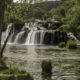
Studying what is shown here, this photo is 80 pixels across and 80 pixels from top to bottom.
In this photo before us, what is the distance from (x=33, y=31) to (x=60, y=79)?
50274 mm

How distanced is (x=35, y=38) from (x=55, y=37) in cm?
528

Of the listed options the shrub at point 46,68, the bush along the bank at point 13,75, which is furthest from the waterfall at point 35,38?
the bush along the bank at point 13,75

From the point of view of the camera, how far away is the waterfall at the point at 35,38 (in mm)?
64438

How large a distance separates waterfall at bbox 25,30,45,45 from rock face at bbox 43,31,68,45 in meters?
1.15

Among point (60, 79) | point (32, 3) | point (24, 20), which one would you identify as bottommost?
point (60, 79)

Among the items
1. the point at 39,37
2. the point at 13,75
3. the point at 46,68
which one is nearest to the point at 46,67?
the point at 46,68

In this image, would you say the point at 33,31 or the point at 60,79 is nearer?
the point at 60,79

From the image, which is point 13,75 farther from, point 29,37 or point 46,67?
point 29,37

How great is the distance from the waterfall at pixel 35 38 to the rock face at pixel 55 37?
3.78ft

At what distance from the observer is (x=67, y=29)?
204 feet

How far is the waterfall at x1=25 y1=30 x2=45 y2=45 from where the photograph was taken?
64.4 m

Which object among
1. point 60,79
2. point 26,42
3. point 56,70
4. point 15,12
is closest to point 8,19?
point 15,12

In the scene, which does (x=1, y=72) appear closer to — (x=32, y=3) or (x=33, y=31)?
(x=32, y=3)

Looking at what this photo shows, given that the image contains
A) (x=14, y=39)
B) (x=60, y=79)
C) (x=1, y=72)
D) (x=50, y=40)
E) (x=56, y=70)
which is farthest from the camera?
(x=14, y=39)
